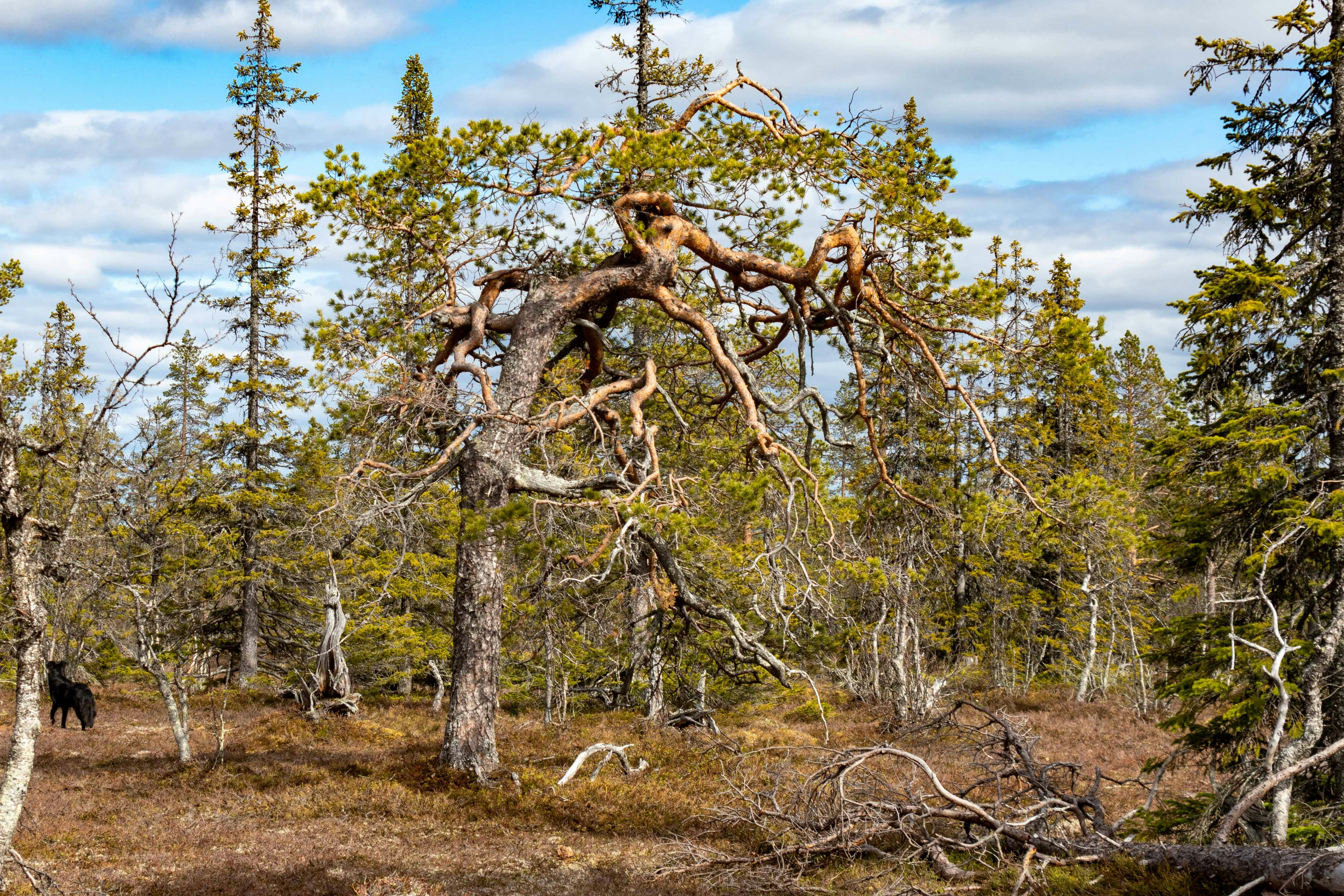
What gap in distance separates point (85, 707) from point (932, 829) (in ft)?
60.1

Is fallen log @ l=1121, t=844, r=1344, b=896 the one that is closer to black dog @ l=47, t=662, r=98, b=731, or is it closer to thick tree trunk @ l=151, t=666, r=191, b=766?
thick tree trunk @ l=151, t=666, r=191, b=766

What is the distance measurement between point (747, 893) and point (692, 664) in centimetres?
623

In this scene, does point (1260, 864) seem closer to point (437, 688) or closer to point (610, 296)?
point (610, 296)

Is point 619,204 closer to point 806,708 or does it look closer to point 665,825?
point 665,825

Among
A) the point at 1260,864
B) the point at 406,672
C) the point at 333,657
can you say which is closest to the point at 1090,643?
the point at 406,672

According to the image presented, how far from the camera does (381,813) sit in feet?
38.8

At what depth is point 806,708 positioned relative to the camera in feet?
77.0

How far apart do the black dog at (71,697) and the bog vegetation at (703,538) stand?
4.45ft

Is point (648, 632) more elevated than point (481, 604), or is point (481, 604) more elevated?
point (481, 604)

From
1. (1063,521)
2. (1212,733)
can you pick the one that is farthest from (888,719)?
(1212,733)

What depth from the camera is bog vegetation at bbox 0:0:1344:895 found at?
9438 mm

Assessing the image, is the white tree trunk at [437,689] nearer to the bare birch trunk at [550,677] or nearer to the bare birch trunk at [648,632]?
the bare birch trunk at [550,677]

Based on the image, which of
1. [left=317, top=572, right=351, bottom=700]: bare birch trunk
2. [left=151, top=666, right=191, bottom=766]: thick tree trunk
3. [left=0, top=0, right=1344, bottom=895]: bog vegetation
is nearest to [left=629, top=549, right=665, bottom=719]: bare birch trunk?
[left=0, top=0, right=1344, bottom=895]: bog vegetation

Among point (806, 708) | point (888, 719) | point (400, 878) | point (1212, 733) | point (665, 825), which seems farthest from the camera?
point (806, 708)
